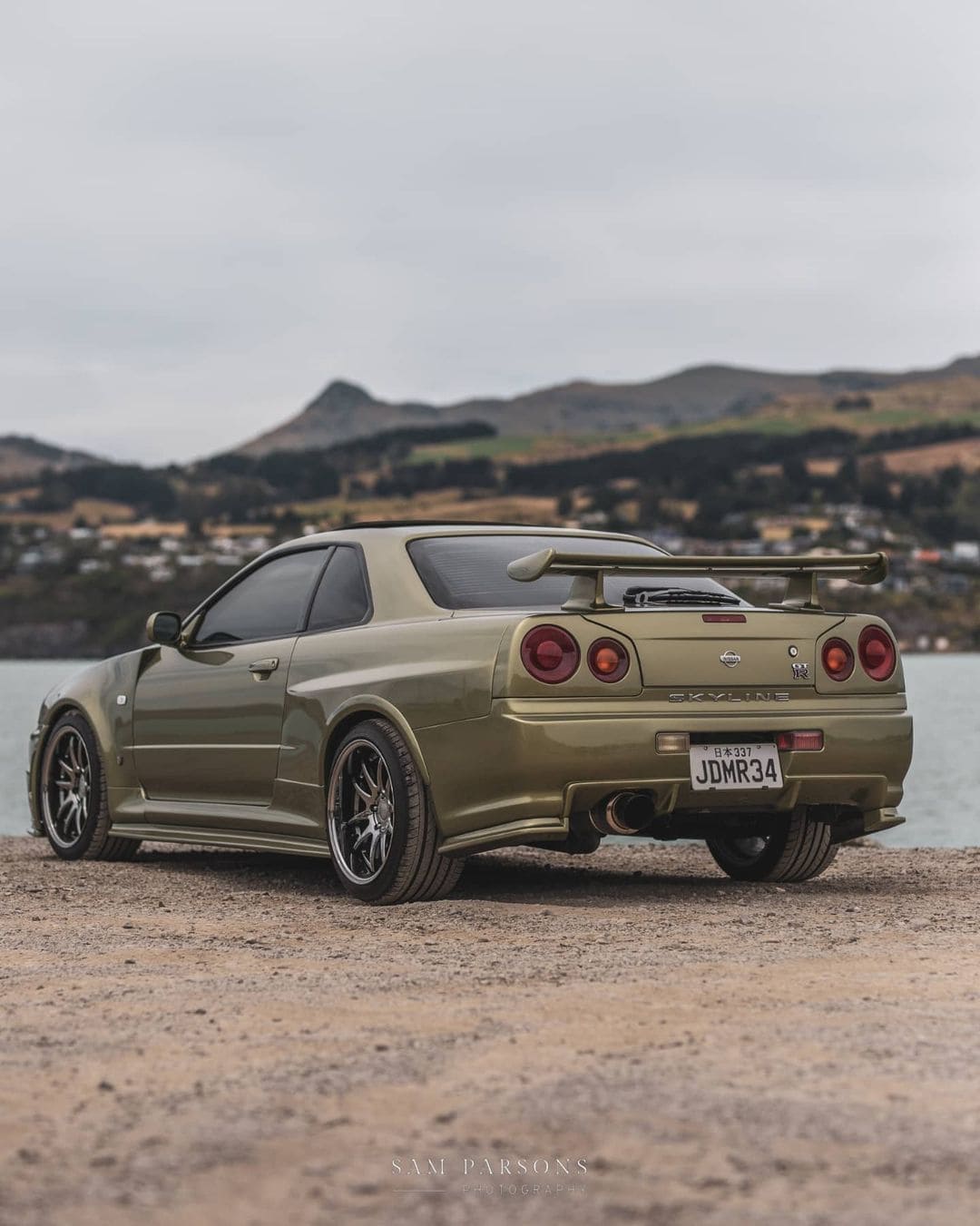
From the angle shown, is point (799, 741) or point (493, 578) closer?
point (799, 741)

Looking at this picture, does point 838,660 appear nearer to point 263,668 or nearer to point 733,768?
point 733,768

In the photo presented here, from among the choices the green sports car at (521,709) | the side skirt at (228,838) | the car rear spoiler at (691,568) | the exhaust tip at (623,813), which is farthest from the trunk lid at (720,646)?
the side skirt at (228,838)

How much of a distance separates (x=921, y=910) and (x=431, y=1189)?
4.38 m

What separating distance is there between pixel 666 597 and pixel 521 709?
100 centimetres

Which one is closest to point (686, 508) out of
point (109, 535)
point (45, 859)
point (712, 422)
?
point (109, 535)

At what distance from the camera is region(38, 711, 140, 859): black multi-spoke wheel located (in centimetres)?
961

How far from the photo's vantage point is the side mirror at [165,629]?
904 centimetres

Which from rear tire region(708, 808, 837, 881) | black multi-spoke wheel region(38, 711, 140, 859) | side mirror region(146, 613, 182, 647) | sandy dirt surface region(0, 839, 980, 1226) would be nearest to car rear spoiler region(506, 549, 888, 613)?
rear tire region(708, 808, 837, 881)

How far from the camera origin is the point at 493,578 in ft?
25.5

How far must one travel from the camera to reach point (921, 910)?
24.5ft

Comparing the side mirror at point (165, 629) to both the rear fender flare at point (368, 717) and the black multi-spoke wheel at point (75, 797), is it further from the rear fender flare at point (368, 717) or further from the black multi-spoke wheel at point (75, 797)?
the rear fender flare at point (368, 717)

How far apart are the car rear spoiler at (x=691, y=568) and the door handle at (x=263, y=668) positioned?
136 centimetres

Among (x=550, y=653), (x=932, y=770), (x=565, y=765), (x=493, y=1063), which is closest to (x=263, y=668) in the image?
(x=550, y=653)

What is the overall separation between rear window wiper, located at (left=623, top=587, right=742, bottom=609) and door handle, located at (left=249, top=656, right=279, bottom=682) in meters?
1.62
